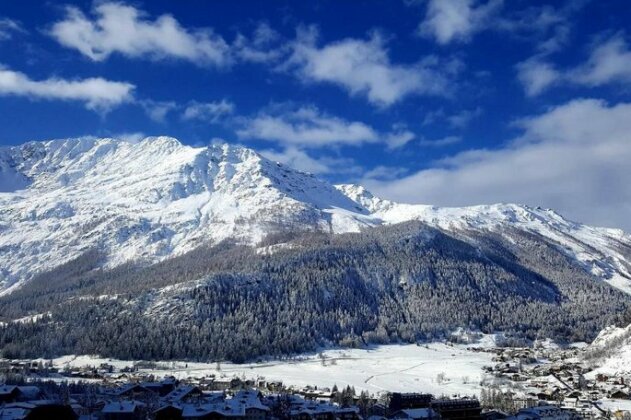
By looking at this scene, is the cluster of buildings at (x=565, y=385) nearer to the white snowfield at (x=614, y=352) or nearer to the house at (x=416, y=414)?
the white snowfield at (x=614, y=352)

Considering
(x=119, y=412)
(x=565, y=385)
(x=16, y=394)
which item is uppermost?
(x=16, y=394)

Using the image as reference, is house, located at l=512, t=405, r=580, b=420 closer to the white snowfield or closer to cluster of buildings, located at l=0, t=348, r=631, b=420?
cluster of buildings, located at l=0, t=348, r=631, b=420

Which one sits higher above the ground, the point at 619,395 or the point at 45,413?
the point at 45,413

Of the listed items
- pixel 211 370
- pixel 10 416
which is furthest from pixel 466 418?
pixel 211 370

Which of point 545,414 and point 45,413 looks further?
point 545,414

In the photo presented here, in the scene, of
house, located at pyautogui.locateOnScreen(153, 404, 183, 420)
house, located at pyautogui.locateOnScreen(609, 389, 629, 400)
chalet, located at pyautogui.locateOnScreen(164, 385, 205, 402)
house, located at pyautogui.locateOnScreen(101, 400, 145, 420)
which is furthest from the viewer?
house, located at pyautogui.locateOnScreen(609, 389, 629, 400)

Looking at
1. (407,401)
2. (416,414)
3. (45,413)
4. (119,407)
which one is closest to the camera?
(45,413)

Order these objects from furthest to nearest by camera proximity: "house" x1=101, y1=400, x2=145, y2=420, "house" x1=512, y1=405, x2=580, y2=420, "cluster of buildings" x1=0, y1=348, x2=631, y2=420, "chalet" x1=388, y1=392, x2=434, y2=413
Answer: "chalet" x1=388, y1=392, x2=434, y2=413, "house" x1=512, y1=405, x2=580, y2=420, "house" x1=101, y1=400, x2=145, y2=420, "cluster of buildings" x1=0, y1=348, x2=631, y2=420

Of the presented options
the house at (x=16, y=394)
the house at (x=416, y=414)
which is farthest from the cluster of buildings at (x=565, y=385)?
the house at (x=16, y=394)

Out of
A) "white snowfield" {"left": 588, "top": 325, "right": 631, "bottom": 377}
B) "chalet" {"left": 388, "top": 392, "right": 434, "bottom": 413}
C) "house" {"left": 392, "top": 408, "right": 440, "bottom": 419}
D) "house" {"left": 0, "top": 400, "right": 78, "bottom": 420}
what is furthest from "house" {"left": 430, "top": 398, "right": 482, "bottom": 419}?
"house" {"left": 0, "top": 400, "right": 78, "bottom": 420}

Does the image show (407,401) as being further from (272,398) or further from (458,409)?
(272,398)

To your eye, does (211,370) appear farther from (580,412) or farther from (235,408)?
(580,412)

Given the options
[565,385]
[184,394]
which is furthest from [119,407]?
[565,385]

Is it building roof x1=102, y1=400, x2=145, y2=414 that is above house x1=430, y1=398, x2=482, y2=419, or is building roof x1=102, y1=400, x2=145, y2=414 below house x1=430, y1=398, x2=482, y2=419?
above
